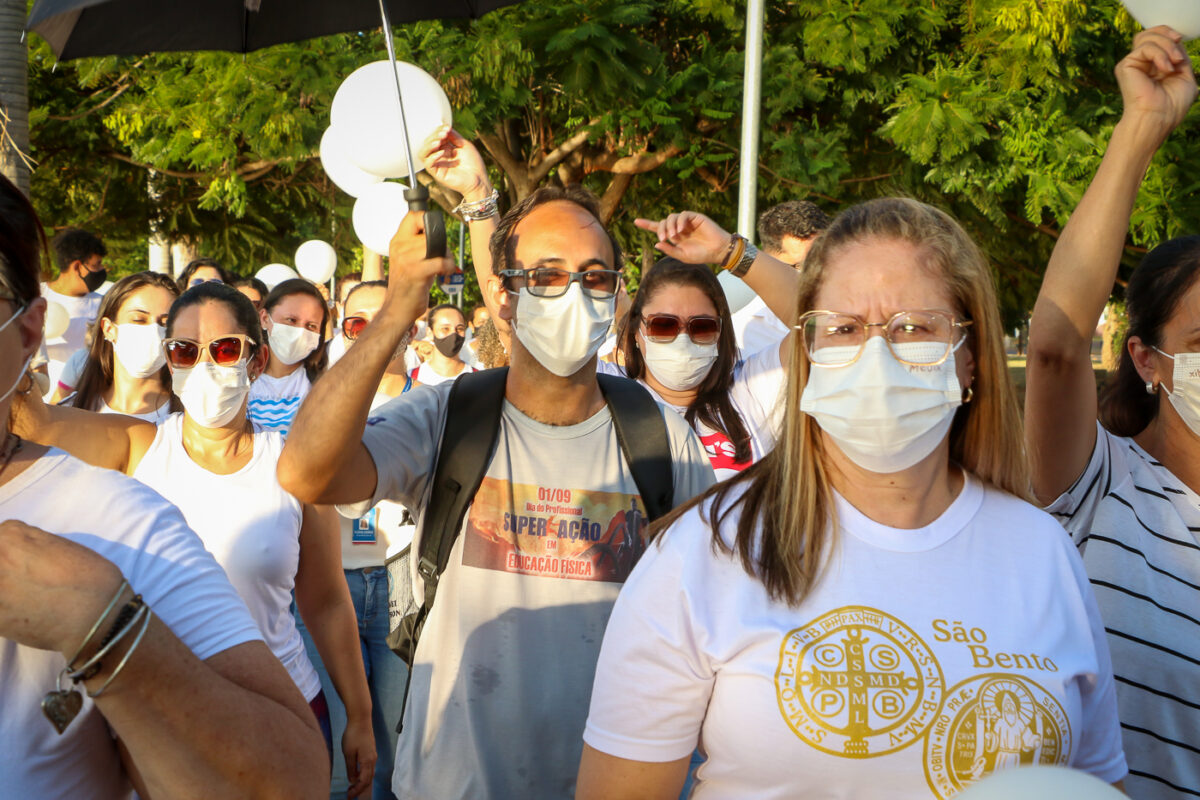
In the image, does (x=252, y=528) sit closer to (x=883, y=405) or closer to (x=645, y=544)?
(x=645, y=544)

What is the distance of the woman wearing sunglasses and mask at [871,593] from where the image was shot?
6.08ft

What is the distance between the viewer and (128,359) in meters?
4.75

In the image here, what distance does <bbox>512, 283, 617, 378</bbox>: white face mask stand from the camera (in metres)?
2.84

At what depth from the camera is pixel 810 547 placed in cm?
198

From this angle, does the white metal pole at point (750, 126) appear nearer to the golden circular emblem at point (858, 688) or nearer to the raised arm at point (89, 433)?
the raised arm at point (89, 433)

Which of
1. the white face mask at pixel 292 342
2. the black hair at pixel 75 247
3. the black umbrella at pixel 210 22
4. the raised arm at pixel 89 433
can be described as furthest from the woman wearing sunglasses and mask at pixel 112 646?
the black hair at pixel 75 247

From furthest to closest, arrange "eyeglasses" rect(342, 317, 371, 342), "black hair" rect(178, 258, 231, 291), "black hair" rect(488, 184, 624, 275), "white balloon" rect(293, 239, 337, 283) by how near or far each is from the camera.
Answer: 1. "white balloon" rect(293, 239, 337, 283)
2. "black hair" rect(178, 258, 231, 291)
3. "eyeglasses" rect(342, 317, 371, 342)
4. "black hair" rect(488, 184, 624, 275)

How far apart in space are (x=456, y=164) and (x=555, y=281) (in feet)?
2.29

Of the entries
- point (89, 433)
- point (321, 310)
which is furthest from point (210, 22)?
point (321, 310)

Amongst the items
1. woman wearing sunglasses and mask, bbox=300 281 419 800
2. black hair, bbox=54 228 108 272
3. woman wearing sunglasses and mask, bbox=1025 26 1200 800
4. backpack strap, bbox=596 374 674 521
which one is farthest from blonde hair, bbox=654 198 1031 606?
black hair, bbox=54 228 108 272

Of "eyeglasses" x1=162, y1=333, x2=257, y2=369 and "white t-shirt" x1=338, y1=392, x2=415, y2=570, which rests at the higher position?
"eyeglasses" x1=162, y1=333, x2=257, y2=369

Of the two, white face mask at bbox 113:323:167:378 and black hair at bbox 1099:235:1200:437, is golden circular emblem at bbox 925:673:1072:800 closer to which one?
black hair at bbox 1099:235:1200:437

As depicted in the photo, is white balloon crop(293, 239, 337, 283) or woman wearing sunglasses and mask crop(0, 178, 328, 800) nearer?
woman wearing sunglasses and mask crop(0, 178, 328, 800)

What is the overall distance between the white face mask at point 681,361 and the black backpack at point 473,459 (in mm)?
1512
